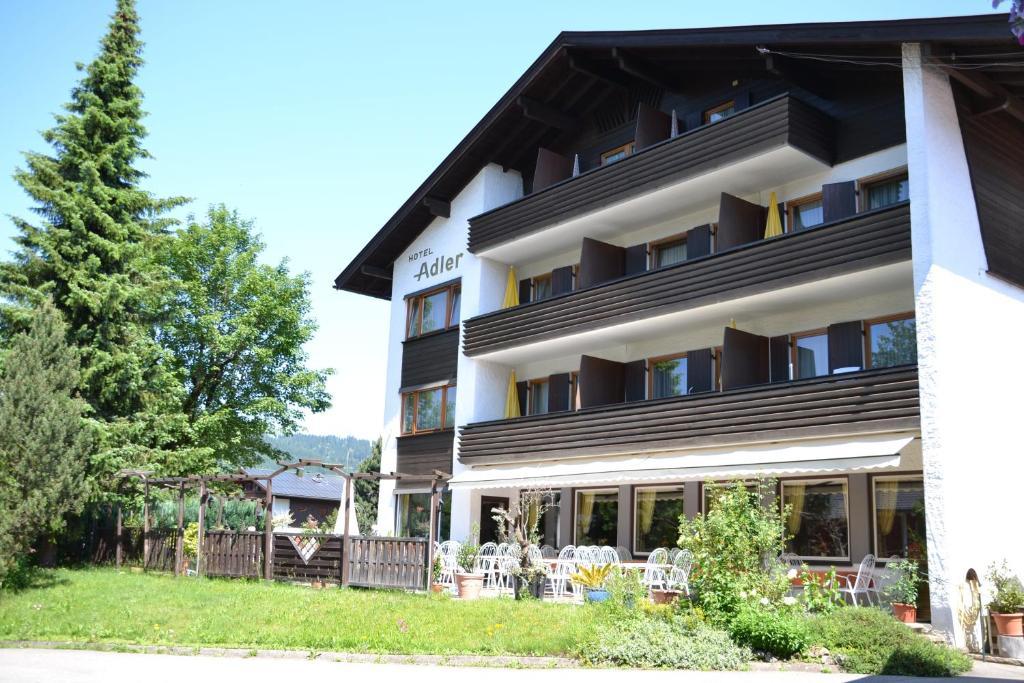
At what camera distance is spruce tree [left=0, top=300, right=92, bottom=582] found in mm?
20094

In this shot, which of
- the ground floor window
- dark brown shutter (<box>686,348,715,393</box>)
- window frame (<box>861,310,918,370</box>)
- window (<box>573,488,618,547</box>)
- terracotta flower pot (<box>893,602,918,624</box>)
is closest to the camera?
terracotta flower pot (<box>893,602,918,624</box>)

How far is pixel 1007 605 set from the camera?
15.3 metres

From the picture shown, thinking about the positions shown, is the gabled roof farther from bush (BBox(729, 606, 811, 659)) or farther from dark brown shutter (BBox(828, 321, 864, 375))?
bush (BBox(729, 606, 811, 659))

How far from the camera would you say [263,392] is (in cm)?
3669

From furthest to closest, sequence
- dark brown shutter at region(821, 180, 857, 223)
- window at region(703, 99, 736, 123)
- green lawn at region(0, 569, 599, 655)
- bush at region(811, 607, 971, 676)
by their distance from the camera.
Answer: window at region(703, 99, 736, 123) → dark brown shutter at region(821, 180, 857, 223) → green lawn at region(0, 569, 599, 655) → bush at region(811, 607, 971, 676)

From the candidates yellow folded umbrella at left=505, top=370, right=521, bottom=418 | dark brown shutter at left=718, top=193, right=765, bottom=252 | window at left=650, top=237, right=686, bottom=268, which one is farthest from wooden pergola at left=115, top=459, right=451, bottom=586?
dark brown shutter at left=718, top=193, right=765, bottom=252

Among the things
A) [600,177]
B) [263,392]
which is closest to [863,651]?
[600,177]

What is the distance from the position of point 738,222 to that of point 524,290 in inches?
332

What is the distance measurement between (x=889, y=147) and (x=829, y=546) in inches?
300

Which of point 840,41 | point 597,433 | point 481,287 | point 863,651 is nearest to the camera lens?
point 863,651

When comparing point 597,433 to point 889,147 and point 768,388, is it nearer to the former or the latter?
point 768,388

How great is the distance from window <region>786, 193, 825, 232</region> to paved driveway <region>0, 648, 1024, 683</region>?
1030 cm

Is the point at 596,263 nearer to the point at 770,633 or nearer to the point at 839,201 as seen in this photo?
the point at 839,201

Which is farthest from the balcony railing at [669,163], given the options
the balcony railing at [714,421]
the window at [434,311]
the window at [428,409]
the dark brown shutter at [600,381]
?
the balcony railing at [714,421]
